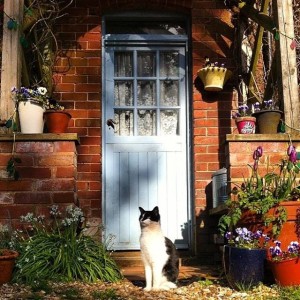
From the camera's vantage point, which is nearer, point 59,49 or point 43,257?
point 43,257

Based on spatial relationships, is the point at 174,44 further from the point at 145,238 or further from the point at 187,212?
the point at 145,238

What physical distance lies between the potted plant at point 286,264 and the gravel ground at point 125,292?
10cm

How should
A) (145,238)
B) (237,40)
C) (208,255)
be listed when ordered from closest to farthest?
(145,238) < (208,255) < (237,40)

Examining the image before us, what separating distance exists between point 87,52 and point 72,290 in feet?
10.4

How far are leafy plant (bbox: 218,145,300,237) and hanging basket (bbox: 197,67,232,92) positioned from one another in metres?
1.48

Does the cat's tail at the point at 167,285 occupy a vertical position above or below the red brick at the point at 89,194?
below

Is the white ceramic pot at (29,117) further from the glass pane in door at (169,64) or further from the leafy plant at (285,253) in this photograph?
the leafy plant at (285,253)

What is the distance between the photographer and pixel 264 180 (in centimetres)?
480

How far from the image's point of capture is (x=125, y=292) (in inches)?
159

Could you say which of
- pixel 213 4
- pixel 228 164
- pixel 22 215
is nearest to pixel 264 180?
pixel 228 164

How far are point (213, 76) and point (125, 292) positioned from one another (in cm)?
284

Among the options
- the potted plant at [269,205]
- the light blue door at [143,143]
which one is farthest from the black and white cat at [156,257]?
the light blue door at [143,143]

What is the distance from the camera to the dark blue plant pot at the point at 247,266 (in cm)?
395

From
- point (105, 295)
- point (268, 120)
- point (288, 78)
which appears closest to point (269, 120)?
point (268, 120)
